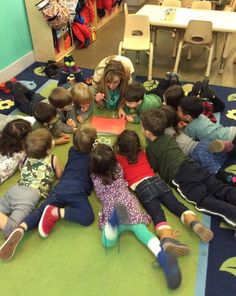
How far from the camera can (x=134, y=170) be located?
67.2 inches

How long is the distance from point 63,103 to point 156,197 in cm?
98

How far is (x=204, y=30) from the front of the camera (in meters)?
2.86

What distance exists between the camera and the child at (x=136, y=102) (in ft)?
7.17

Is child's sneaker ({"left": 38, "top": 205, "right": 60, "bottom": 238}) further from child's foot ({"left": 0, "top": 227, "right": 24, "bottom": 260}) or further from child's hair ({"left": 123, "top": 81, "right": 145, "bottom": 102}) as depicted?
child's hair ({"left": 123, "top": 81, "right": 145, "bottom": 102})

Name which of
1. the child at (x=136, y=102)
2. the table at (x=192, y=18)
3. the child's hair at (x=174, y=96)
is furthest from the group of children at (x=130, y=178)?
the table at (x=192, y=18)

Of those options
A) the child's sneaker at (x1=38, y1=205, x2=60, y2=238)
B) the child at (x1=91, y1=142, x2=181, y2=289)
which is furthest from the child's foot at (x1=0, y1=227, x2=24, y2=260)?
the child at (x1=91, y1=142, x2=181, y2=289)

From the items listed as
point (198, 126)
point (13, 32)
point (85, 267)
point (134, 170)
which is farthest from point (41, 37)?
point (85, 267)

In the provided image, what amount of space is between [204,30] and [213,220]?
1.99m

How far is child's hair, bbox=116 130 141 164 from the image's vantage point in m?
1.67

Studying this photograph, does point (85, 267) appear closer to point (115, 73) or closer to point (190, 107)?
point (190, 107)

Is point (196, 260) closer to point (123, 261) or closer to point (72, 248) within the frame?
point (123, 261)

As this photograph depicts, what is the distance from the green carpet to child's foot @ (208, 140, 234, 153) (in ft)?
1.70

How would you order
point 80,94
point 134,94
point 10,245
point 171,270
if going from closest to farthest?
1. point 171,270
2. point 10,245
3. point 134,94
4. point 80,94

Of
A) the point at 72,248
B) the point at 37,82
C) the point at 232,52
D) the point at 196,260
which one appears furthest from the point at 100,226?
the point at 232,52
